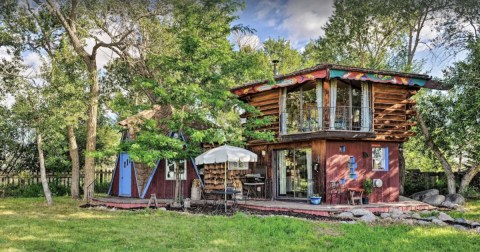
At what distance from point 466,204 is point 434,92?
693 centimetres

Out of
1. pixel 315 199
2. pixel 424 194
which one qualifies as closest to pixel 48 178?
pixel 315 199

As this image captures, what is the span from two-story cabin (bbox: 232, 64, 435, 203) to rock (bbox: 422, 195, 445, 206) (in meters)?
1.54

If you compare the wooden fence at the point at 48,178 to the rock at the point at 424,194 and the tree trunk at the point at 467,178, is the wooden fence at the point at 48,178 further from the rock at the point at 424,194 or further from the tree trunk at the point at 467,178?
the tree trunk at the point at 467,178

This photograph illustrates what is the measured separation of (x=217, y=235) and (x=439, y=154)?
14.1 meters

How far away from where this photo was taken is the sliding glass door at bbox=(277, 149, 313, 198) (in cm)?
1651

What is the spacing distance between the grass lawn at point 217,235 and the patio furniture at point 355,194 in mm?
4747

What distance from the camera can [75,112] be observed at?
1620 cm

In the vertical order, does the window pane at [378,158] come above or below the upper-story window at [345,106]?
below

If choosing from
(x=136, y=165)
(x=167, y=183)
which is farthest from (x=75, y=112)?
(x=167, y=183)

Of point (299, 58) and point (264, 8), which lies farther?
point (299, 58)

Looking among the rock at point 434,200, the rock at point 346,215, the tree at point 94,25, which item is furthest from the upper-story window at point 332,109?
the tree at point 94,25

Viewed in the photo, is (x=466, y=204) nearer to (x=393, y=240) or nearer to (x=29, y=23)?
(x=393, y=240)

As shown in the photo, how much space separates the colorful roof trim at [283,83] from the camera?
15.4 meters

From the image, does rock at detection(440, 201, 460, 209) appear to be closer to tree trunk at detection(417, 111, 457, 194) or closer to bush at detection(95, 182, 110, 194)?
tree trunk at detection(417, 111, 457, 194)
